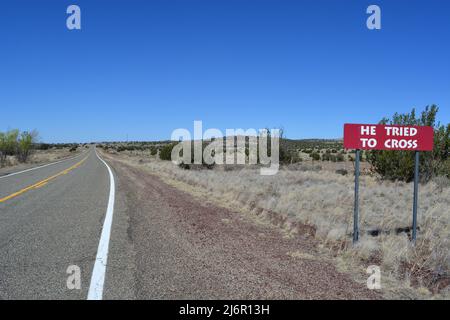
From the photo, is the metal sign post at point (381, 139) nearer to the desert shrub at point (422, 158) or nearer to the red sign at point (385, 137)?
the red sign at point (385, 137)

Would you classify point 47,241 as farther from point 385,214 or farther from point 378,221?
point 385,214

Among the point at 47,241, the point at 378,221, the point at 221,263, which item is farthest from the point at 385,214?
the point at 47,241

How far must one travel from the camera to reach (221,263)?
6148 millimetres

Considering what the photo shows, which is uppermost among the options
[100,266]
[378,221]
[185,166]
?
[185,166]

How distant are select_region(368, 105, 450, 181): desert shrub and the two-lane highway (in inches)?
608

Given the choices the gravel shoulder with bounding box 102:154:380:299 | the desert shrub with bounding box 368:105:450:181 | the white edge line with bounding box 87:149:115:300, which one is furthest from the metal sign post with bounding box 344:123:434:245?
the desert shrub with bounding box 368:105:450:181

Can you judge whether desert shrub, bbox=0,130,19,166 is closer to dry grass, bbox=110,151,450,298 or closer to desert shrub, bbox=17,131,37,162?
desert shrub, bbox=17,131,37,162

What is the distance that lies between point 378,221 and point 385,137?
356 cm

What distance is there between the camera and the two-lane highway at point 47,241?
5.02 metres

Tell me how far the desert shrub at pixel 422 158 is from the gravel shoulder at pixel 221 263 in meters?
14.1

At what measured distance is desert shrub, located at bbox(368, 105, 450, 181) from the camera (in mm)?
19891

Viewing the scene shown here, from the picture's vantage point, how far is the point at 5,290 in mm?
4855

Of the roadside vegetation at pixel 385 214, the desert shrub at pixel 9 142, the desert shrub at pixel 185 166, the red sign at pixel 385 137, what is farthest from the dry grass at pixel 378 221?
the desert shrub at pixel 9 142
